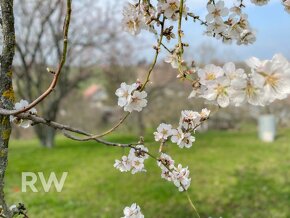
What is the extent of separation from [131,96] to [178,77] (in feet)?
0.66

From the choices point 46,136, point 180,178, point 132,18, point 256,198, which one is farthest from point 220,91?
point 46,136

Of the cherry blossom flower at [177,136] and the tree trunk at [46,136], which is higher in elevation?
the tree trunk at [46,136]

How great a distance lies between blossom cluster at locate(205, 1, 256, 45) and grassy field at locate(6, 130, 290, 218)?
139 inches

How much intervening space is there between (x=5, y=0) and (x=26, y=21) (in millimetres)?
11352

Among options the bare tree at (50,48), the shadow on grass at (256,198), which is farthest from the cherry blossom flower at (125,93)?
the bare tree at (50,48)

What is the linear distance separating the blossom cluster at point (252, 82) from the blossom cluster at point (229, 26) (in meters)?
0.54

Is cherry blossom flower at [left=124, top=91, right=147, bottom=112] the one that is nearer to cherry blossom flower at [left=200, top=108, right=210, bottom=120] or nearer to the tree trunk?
cherry blossom flower at [left=200, top=108, right=210, bottom=120]

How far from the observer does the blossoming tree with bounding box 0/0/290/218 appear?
107 centimetres

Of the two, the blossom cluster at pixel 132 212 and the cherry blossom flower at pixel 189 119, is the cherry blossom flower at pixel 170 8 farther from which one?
the blossom cluster at pixel 132 212

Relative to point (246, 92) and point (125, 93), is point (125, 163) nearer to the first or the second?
point (125, 93)

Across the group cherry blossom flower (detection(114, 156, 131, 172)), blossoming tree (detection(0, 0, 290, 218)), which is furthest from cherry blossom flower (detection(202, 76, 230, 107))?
cherry blossom flower (detection(114, 156, 131, 172))

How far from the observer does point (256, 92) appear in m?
1.09

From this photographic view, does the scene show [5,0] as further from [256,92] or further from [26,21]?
[26,21]

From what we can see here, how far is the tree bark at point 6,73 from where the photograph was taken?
159 cm
